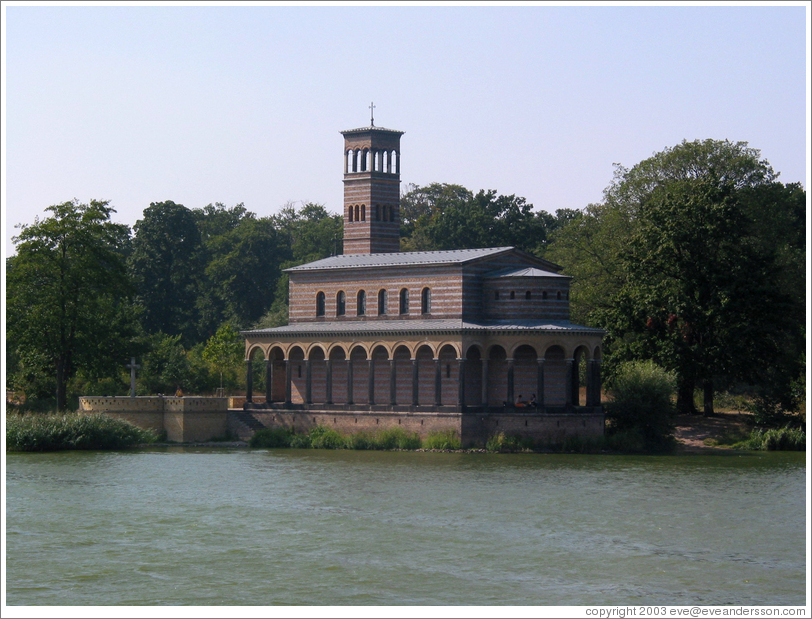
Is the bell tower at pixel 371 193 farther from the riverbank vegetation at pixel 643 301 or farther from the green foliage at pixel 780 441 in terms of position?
the green foliage at pixel 780 441

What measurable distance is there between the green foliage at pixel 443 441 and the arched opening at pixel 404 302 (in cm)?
748

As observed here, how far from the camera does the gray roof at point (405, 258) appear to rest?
6250cm

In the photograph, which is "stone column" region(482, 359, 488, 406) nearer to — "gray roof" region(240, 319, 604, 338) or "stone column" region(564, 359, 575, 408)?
"gray roof" region(240, 319, 604, 338)

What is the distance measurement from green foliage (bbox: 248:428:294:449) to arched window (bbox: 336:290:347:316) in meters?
6.82

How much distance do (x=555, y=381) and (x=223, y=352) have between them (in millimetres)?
26951

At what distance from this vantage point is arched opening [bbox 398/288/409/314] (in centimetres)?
6372

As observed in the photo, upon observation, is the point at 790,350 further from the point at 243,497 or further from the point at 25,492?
the point at 25,492

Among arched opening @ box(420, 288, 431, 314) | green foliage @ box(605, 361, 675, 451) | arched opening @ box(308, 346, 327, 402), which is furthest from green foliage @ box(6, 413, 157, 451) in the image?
green foliage @ box(605, 361, 675, 451)

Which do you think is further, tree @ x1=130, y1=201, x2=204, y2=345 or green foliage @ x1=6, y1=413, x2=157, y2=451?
tree @ x1=130, y1=201, x2=204, y2=345

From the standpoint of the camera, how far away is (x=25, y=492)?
142 feet

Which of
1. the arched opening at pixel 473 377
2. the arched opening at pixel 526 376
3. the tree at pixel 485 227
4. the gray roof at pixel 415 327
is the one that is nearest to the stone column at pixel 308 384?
the gray roof at pixel 415 327

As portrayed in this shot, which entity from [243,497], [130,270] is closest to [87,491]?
[243,497]

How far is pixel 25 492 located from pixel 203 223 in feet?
276

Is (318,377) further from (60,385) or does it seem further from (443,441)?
(60,385)
